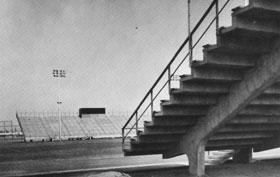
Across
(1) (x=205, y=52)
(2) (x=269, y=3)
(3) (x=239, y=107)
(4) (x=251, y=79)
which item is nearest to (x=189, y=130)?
(3) (x=239, y=107)

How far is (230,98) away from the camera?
7.70m

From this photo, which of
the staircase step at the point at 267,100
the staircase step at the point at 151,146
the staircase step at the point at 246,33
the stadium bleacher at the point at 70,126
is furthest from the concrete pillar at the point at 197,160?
the stadium bleacher at the point at 70,126

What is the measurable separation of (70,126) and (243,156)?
245 feet

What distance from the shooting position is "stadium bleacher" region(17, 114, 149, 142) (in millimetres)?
75938

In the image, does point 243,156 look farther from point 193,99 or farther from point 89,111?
point 89,111

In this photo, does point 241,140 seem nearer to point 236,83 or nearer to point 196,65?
point 236,83

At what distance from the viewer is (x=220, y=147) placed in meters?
10.3

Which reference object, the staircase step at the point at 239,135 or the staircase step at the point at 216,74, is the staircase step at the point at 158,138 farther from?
the staircase step at the point at 216,74

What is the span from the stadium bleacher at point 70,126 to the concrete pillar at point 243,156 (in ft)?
215

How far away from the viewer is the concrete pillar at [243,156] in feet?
38.4

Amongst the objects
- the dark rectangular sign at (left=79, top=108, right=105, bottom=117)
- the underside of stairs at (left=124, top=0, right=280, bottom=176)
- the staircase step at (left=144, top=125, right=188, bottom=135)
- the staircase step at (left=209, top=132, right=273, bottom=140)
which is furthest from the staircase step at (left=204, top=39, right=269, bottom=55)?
the dark rectangular sign at (left=79, top=108, right=105, bottom=117)

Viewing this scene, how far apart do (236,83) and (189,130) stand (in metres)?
2.35

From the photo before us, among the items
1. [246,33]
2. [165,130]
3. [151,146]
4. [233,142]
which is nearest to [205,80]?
[246,33]

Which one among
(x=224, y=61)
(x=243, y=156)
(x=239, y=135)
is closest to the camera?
(x=224, y=61)
